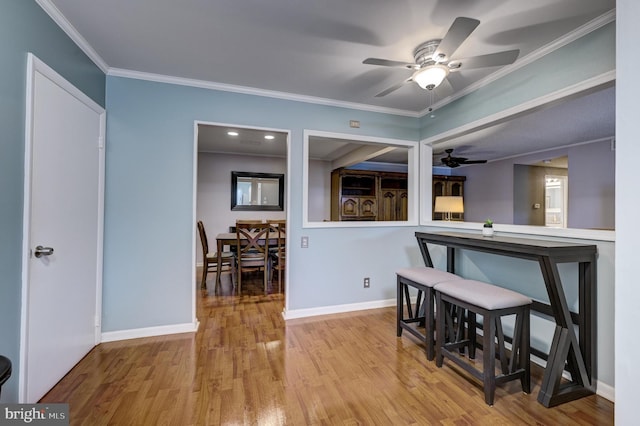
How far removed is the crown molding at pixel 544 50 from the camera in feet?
5.71

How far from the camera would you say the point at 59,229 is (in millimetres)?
1859

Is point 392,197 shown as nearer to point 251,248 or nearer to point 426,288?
point 251,248

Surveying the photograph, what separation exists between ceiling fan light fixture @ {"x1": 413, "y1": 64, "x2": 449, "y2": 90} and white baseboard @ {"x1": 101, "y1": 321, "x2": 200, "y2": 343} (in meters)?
2.96

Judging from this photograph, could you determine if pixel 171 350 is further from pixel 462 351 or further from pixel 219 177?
pixel 219 177

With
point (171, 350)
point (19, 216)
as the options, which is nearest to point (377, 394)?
point (171, 350)

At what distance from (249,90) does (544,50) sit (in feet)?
8.43

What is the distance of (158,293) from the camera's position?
2.61 meters

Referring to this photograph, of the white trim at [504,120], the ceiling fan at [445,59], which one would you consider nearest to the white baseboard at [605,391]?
the white trim at [504,120]

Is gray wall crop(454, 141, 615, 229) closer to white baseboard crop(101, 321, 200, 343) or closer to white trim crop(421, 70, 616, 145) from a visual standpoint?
white trim crop(421, 70, 616, 145)

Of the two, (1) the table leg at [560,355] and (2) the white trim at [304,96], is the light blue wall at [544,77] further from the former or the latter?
(1) the table leg at [560,355]

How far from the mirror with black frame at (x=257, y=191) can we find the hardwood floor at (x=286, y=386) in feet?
11.6

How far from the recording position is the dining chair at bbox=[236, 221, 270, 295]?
3.87 metres

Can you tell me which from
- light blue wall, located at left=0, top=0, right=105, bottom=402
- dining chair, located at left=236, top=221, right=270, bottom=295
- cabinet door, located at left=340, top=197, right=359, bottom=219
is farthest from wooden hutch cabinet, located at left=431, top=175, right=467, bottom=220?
light blue wall, located at left=0, top=0, right=105, bottom=402

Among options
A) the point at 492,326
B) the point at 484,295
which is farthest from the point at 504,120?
the point at 492,326
